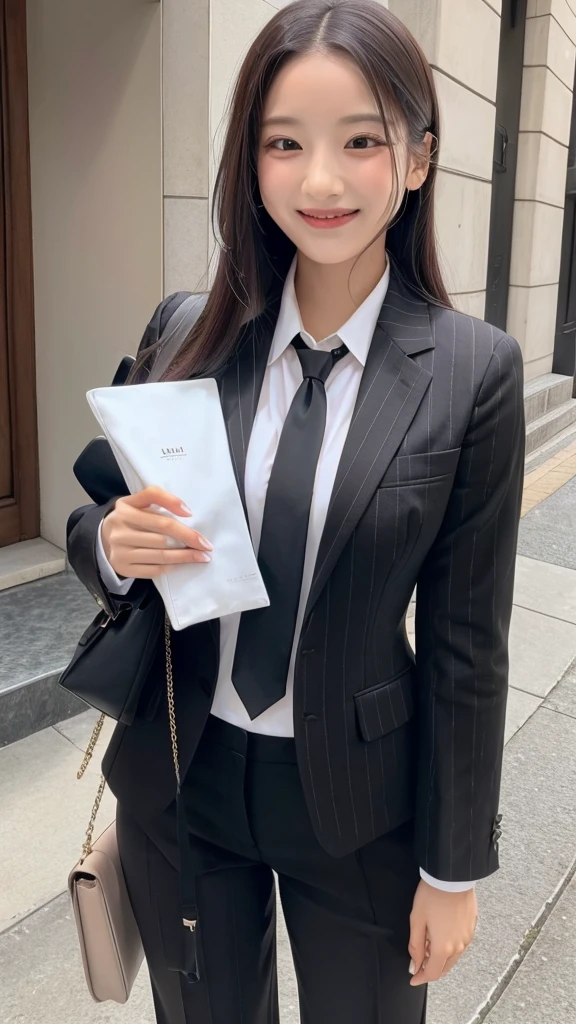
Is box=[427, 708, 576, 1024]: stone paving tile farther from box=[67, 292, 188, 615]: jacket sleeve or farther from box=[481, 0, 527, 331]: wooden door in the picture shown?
box=[481, 0, 527, 331]: wooden door

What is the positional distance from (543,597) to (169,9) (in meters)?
3.60

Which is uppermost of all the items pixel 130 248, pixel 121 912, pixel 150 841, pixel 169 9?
pixel 169 9

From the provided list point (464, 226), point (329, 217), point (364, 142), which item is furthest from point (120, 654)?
point (464, 226)

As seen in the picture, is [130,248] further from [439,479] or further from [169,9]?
[439,479]

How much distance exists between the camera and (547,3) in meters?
7.85

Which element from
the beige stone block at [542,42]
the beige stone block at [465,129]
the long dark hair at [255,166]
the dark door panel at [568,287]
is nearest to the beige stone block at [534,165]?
the beige stone block at [542,42]

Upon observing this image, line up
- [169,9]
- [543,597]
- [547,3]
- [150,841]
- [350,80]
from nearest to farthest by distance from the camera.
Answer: [350,80], [150,841], [169,9], [543,597], [547,3]

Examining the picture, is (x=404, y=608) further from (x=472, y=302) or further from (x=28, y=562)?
(x=472, y=302)

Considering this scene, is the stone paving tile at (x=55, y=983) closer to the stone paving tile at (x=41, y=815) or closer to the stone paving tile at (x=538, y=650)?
the stone paving tile at (x=41, y=815)

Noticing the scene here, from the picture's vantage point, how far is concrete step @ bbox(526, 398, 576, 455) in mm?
8016

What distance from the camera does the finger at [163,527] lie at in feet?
3.69

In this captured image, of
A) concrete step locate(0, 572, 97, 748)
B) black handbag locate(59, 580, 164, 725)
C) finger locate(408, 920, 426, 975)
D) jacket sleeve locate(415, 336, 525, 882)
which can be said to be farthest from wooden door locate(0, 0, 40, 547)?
finger locate(408, 920, 426, 975)

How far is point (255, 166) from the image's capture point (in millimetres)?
1297

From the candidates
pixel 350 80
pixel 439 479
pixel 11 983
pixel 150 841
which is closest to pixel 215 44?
pixel 350 80
